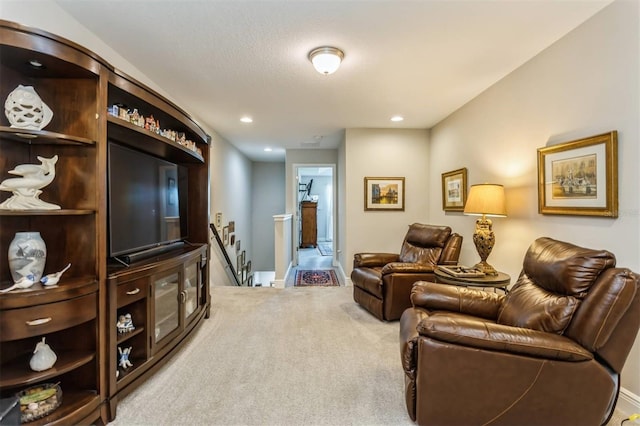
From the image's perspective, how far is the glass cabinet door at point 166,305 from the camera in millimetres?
2080

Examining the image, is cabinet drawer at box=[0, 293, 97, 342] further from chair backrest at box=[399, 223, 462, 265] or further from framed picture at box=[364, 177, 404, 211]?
framed picture at box=[364, 177, 404, 211]

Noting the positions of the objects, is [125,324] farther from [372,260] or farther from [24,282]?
[372,260]

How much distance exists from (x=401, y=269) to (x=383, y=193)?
5.84 ft

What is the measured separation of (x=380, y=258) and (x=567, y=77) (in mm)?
2425

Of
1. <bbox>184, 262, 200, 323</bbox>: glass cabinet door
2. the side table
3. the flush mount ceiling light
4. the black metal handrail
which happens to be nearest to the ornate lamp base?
the side table

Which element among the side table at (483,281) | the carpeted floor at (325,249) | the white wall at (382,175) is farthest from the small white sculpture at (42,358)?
the carpeted floor at (325,249)

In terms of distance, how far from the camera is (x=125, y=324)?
1.86 meters

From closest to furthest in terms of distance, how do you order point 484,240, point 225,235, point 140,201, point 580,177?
1. point 580,177
2. point 140,201
3. point 484,240
4. point 225,235

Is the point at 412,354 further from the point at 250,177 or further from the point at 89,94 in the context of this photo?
the point at 250,177

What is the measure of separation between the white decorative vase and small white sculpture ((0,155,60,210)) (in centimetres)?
15

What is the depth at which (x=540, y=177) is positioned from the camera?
7.66 feet

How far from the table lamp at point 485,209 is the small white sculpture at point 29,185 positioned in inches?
120

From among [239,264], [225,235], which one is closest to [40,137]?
[225,235]

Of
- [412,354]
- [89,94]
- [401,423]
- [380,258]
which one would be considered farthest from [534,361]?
[89,94]
